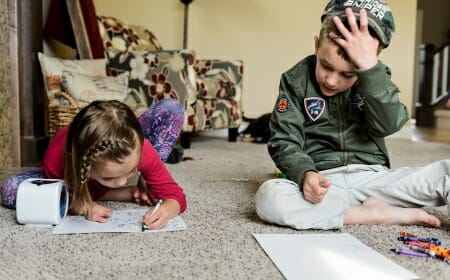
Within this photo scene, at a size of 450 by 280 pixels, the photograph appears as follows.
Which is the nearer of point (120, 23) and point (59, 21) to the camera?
point (59, 21)

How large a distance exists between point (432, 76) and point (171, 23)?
13.8ft

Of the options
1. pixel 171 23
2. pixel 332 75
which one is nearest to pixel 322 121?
pixel 332 75

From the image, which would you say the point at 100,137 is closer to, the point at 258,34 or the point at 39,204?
the point at 39,204

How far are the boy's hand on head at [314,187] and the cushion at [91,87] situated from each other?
3.88 ft

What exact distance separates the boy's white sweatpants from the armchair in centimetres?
134

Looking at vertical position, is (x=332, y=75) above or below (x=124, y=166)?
above

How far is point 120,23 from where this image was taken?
107 inches

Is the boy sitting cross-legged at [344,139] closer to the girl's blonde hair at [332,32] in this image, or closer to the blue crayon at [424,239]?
the girl's blonde hair at [332,32]

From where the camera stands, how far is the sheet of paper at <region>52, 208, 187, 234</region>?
922 mm

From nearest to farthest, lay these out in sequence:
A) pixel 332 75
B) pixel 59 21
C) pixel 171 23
A: pixel 332 75, pixel 59 21, pixel 171 23

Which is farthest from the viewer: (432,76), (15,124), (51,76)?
(432,76)

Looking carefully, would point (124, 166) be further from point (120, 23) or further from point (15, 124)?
point (120, 23)

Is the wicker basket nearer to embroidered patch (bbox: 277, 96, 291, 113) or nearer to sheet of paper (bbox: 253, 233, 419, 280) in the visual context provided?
embroidered patch (bbox: 277, 96, 291, 113)

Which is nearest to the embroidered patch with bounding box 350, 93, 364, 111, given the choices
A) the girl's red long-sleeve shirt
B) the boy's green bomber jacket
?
the boy's green bomber jacket
